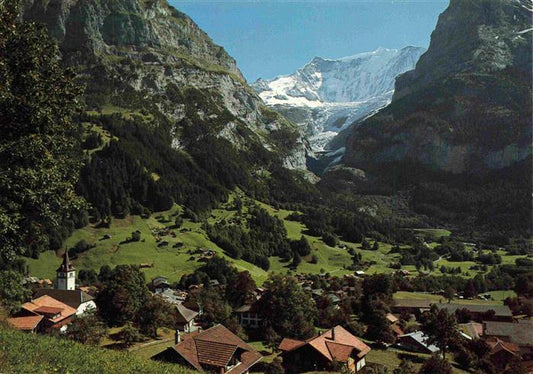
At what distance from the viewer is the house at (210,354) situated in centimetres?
4147

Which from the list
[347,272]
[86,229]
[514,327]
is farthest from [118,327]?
[347,272]

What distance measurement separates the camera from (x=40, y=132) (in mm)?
21719

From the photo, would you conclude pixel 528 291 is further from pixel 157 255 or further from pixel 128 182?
pixel 128 182

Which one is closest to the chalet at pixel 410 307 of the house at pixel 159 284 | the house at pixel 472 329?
the house at pixel 472 329

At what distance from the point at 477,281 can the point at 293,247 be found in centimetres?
7363

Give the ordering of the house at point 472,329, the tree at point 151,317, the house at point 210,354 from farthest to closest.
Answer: the house at point 472,329 → the tree at point 151,317 → the house at point 210,354

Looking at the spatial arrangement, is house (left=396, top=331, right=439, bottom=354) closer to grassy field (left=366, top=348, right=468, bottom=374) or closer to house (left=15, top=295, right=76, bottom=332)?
grassy field (left=366, top=348, right=468, bottom=374)

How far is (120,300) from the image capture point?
7656cm

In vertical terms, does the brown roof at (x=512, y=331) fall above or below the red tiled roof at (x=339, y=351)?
below

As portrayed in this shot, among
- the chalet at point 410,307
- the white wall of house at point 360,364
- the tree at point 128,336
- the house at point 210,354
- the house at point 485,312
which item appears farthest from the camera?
the chalet at point 410,307

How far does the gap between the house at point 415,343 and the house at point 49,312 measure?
2331 inches

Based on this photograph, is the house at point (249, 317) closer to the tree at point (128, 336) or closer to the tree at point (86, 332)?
the tree at point (128, 336)

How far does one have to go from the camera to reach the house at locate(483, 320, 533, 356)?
81.1 meters

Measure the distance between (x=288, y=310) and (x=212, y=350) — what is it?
39551mm
